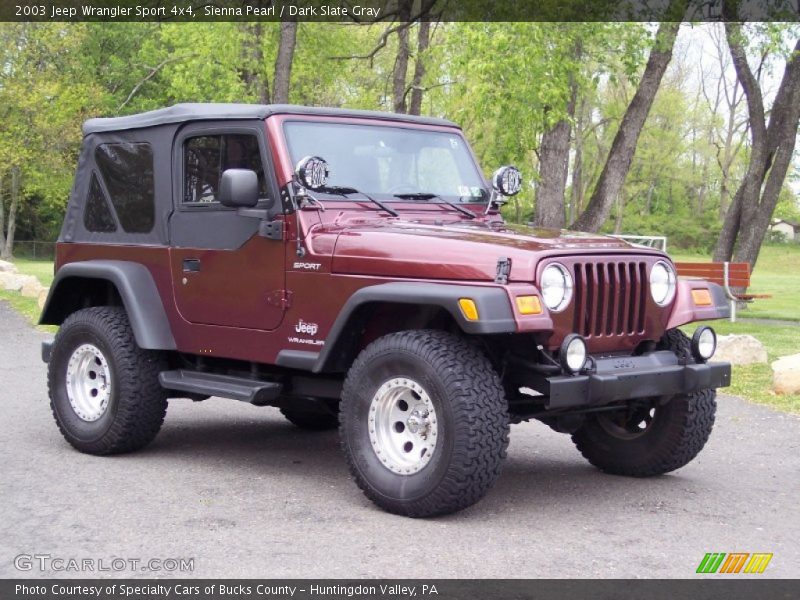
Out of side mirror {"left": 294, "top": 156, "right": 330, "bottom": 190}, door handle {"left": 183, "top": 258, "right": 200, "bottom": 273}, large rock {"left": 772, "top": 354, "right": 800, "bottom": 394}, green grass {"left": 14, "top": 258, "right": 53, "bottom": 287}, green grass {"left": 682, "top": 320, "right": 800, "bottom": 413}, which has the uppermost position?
side mirror {"left": 294, "top": 156, "right": 330, "bottom": 190}

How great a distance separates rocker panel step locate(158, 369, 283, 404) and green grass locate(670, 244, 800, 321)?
649 inches

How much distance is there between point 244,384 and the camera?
725cm

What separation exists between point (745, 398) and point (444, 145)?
4.39 metres

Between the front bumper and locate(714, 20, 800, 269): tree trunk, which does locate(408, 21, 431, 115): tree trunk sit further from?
the front bumper

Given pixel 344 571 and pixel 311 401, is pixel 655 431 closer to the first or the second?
pixel 311 401

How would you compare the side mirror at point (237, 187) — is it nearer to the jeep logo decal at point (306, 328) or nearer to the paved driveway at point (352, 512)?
the jeep logo decal at point (306, 328)

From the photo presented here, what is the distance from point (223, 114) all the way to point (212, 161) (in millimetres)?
321

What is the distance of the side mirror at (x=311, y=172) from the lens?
691 centimetres

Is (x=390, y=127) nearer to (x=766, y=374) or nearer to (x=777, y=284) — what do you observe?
(x=766, y=374)

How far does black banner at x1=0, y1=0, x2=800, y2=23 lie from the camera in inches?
704

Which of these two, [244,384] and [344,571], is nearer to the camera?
[344,571]

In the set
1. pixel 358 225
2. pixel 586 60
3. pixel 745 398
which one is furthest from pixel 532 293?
pixel 586 60

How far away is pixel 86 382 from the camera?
26.7 ft
